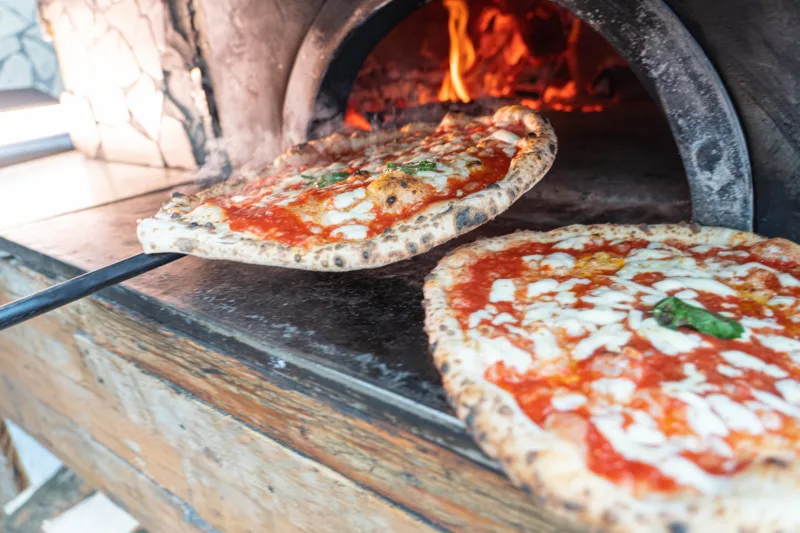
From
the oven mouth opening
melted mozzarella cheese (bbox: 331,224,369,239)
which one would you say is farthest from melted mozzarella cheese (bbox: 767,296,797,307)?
the oven mouth opening

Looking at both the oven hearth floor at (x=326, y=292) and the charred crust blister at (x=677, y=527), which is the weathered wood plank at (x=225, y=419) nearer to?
the oven hearth floor at (x=326, y=292)

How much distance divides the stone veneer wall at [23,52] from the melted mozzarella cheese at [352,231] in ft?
29.1

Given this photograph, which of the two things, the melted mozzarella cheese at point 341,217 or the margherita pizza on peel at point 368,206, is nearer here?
the margherita pizza on peel at point 368,206

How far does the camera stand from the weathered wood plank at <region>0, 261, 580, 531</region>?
1.32m

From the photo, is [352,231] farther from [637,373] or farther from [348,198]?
[637,373]

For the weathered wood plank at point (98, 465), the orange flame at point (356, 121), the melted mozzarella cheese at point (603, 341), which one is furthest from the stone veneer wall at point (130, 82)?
the melted mozzarella cheese at point (603, 341)

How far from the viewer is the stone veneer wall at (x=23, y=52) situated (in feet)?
27.5

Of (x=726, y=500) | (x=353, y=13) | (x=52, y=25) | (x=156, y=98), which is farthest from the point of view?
(x=52, y=25)

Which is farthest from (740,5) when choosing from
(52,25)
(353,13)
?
(52,25)

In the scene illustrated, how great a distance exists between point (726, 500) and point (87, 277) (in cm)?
155

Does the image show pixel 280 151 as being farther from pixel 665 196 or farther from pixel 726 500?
pixel 726 500

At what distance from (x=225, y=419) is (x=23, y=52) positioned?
8.97 metres

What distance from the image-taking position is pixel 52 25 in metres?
4.83

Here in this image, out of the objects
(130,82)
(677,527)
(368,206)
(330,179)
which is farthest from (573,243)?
(130,82)
